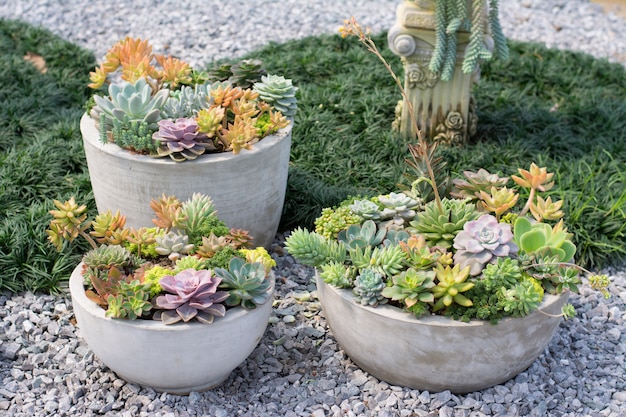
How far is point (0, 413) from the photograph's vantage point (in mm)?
2705

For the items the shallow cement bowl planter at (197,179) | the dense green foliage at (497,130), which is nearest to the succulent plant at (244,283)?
the shallow cement bowl planter at (197,179)

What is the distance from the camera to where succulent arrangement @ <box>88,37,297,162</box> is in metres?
3.18

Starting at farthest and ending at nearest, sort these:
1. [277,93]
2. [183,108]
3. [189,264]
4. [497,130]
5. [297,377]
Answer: [497,130] → [277,93] → [183,108] → [297,377] → [189,264]

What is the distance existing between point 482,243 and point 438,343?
1.27ft

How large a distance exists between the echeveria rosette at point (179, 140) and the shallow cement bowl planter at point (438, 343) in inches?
31.3

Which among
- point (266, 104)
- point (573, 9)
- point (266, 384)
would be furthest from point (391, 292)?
point (573, 9)

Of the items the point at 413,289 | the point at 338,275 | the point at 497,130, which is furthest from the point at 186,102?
the point at 497,130

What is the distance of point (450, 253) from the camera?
2.76 m

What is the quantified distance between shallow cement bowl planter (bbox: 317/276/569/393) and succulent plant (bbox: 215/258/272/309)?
10.1 inches

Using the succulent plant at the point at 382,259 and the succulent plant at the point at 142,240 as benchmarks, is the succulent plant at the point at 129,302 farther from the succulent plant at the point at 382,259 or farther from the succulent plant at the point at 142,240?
the succulent plant at the point at 382,259

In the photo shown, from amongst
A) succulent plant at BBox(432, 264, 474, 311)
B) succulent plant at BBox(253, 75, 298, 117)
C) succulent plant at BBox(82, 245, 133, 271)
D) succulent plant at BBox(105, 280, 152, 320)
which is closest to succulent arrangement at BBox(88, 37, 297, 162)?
succulent plant at BBox(253, 75, 298, 117)

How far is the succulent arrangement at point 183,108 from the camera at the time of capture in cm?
318

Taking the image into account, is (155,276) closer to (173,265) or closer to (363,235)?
(173,265)

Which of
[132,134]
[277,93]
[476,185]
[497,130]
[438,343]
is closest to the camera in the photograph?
[438,343]
